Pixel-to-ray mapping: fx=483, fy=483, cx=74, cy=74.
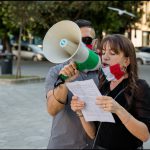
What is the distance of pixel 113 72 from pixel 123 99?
17 cm

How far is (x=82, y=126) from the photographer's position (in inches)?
119

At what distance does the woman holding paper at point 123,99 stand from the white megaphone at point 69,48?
0.48ft

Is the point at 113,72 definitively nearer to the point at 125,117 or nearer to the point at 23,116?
the point at 125,117

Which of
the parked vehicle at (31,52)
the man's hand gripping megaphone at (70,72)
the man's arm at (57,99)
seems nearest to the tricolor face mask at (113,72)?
the man's hand gripping megaphone at (70,72)

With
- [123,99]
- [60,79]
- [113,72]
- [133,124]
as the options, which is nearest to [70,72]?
[60,79]

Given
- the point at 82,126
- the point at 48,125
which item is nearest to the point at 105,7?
the point at 48,125

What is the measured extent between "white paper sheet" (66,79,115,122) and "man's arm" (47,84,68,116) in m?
0.20

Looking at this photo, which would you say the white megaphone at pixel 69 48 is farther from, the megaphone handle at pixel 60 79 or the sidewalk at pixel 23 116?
the sidewalk at pixel 23 116

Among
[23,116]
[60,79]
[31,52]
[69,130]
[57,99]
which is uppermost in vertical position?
[60,79]

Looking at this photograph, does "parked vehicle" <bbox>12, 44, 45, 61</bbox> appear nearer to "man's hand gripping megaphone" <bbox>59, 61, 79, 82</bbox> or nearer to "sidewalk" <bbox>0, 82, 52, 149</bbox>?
"sidewalk" <bbox>0, 82, 52, 149</bbox>

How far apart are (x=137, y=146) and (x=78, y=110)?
398mm

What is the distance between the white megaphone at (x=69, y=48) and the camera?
256cm

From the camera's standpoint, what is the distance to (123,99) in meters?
2.78

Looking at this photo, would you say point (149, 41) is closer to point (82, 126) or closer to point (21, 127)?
point (21, 127)
